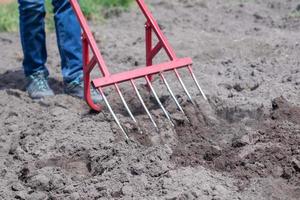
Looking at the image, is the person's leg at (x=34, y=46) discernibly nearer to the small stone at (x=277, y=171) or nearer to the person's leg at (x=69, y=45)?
the person's leg at (x=69, y=45)

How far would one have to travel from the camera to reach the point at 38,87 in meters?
5.64

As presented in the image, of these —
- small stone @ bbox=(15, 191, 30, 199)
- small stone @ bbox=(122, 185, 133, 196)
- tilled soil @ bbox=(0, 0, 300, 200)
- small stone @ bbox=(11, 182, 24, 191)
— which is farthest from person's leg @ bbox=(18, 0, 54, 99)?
small stone @ bbox=(122, 185, 133, 196)

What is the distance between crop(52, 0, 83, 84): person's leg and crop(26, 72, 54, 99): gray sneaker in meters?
0.16

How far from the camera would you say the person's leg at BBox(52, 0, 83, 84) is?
5.59 meters

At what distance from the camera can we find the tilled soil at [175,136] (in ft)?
12.8

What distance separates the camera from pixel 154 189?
151 inches

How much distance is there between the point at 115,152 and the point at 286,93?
157cm

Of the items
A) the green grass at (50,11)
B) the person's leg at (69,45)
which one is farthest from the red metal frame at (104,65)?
the green grass at (50,11)

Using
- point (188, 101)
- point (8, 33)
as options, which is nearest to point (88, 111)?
point (188, 101)

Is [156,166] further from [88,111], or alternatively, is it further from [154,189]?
[88,111]

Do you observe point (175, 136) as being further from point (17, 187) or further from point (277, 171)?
point (17, 187)

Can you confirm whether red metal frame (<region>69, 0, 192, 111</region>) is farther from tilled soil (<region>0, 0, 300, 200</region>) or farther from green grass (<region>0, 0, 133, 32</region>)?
green grass (<region>0, 0, 133, 32</region>)

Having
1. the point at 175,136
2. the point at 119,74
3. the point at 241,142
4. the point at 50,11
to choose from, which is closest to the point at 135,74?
the point at 119,74

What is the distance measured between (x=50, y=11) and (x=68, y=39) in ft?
8.96
